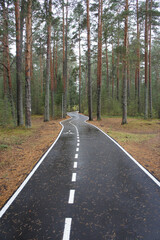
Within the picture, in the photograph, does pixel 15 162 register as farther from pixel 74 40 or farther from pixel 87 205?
pixel 74 40

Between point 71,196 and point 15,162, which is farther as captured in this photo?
point 15,162

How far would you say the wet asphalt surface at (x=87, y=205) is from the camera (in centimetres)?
328

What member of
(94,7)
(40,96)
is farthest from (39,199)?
(40,96)

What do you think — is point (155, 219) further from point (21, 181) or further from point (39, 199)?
point (21, 181)

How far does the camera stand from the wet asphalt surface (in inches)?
129

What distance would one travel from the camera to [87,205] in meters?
4.17

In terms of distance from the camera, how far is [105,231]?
10.8 feet

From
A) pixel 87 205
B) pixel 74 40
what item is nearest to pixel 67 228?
pixel 87 205

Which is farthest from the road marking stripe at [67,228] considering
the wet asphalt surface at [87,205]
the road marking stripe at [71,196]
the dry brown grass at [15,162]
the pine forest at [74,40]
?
the pine forest at [74,40]

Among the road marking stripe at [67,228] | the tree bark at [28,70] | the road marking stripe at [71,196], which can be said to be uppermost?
the tree bark at [28,70]

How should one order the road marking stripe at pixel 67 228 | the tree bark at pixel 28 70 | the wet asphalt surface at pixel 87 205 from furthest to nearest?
the tree bark at pixel 28 70
the wet asphalt surface at pixel 87 205
the road marking stripe at pixel 67 228

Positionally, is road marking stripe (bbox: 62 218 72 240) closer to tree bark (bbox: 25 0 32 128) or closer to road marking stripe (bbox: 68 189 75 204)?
road marking stripe (bbox: 68 189 75 204)

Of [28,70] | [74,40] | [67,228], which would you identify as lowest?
[67,228]

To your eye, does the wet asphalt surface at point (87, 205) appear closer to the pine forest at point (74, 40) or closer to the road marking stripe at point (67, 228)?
the road marking stripe at point (67, 228)
